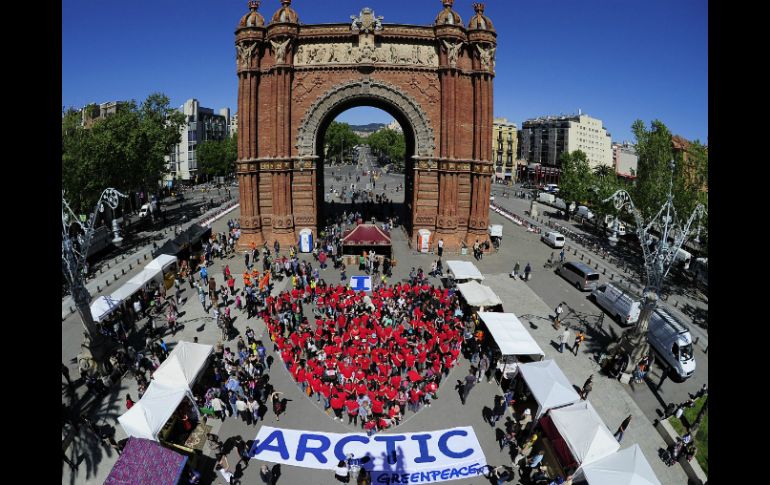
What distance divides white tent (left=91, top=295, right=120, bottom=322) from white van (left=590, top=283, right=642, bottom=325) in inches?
1088

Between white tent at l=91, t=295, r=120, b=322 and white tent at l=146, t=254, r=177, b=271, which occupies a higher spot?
white tent at l=146, t=254, r=177, b=271

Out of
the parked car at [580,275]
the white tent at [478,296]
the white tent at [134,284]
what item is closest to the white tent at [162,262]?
the white tent at [134,284]

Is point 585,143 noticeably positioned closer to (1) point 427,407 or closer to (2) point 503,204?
(2) point 503,204

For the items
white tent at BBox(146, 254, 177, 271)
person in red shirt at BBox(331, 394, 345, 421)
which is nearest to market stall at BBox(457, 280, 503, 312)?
person in red shirt at BBox(331, 394, 345, 421)

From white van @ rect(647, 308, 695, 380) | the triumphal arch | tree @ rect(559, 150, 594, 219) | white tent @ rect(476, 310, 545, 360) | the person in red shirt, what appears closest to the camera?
the person in red shirt

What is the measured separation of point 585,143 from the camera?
111 metres

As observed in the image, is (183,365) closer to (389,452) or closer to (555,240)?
(389,452)

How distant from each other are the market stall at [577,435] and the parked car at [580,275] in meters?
18.0

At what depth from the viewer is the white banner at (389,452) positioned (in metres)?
14.5

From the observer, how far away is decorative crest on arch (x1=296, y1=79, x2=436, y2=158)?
38.3 m

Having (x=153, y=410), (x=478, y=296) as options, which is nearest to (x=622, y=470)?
(x=478, y=296)

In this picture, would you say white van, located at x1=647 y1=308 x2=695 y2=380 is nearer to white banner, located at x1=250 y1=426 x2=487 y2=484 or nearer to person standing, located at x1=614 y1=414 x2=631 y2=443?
person standing, located at x1=614 y1=414 x2=631 y2=443

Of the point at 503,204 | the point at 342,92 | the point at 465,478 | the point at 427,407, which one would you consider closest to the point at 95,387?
the point at 427,407
